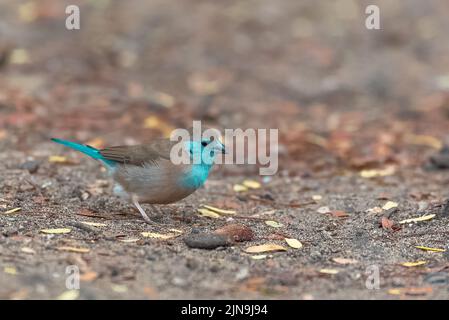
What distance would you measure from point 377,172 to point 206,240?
3.03 meters

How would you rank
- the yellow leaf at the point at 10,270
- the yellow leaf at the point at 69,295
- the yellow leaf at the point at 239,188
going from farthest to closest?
the yellow leaf at the point at 239,188
the yellow leaf at the point at 10,270
the yellow leaf at the point at 69,295

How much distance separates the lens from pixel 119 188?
19.3 ft

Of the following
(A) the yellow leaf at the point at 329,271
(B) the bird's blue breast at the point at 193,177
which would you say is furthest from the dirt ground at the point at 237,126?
(B) the bird's blue breast at the point at 193,177

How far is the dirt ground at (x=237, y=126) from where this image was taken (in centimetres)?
439

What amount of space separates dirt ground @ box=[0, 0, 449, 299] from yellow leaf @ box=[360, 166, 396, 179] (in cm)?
2

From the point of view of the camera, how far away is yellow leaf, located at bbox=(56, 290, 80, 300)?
3949 millimetres

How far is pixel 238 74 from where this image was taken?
33.1ft

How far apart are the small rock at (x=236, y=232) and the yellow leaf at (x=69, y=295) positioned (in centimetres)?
125

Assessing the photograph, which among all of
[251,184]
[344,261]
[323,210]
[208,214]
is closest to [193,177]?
[208,214]

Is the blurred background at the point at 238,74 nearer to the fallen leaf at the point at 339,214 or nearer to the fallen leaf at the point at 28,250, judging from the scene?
the fallen leaf at the point at 339,214

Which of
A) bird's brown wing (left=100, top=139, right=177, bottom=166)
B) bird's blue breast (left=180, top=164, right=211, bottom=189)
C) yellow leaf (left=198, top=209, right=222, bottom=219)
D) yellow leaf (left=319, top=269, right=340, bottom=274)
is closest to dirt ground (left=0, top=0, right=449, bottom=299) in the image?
yellow leaf (left=319, top=269, right=340, bottom=274)

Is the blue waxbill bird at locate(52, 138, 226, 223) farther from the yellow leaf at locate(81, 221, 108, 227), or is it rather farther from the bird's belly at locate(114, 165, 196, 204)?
the yellow leaf at locate(81, 221, 108, 227)

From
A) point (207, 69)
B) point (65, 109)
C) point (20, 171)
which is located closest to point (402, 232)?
point (20, 171)
